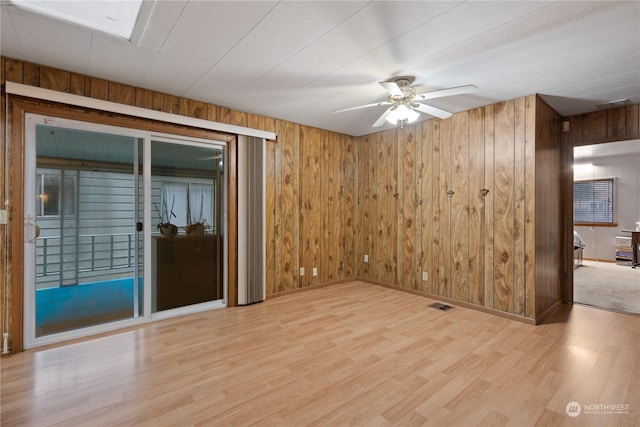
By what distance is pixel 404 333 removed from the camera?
2971 millimetres

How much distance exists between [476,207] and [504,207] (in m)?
0.31

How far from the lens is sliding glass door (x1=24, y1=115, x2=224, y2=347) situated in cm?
276

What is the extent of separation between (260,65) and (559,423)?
129 inches

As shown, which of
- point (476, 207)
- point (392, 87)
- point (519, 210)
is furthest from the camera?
point (476, 207)

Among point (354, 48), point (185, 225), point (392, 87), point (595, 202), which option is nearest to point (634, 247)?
point (595, 202)

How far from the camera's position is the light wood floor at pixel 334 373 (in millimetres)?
1809

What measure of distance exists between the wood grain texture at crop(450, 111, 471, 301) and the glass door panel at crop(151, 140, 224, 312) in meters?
3.02

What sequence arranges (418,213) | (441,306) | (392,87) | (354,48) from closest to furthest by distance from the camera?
(354,48)
(392,87)
(441,306)
(418,213)

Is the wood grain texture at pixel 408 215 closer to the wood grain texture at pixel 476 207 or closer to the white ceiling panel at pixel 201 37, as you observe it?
the wood grain texture at pixel 476 207

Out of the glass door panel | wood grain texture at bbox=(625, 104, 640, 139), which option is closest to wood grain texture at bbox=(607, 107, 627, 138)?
wood grain texture at bbox=(625, 104, 640, 139)

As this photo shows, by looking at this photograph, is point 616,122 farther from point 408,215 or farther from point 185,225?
point 185,225

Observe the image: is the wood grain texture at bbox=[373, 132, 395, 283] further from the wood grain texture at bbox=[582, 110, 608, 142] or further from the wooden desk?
the wooden desk

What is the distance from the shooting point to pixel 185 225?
361 cm

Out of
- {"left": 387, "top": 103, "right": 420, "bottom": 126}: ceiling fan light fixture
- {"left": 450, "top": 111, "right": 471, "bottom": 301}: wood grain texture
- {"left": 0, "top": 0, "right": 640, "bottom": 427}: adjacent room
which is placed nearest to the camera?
{"left": 0, "top": 0, "right": 640, "bottom": 427}: adjacent room
